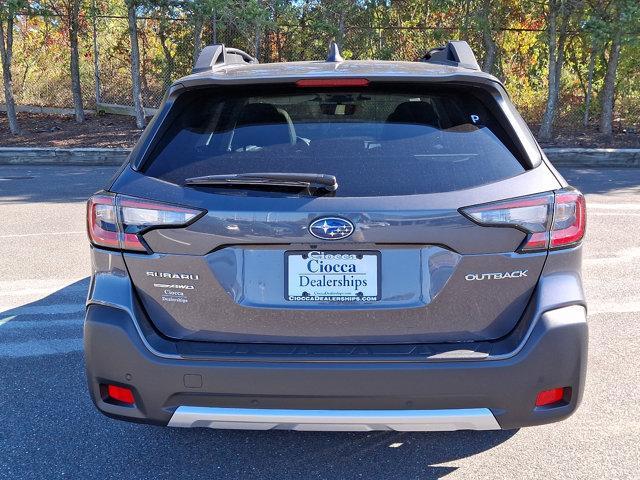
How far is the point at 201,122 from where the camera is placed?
2816 millimetres

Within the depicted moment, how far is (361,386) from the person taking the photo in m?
2.42

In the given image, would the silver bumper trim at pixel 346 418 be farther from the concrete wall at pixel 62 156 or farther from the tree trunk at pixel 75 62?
the tree trunk at pixel 75 62

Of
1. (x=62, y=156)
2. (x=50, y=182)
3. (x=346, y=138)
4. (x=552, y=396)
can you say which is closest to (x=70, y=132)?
(x=62, y=156)

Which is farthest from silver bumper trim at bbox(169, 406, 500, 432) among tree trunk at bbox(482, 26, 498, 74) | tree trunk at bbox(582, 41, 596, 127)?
tree trunk at bbox(582, 41, 596, 127)

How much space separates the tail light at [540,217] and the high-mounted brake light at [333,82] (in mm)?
732

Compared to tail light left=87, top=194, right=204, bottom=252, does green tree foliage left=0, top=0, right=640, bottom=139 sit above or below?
above

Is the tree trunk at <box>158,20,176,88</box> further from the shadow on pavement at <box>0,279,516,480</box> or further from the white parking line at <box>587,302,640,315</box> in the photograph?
the shadow on pavement at <box>0,279,516,480</box>

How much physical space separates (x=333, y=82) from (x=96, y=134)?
15.0m

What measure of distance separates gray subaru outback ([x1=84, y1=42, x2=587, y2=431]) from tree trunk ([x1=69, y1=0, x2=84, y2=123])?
15.9 m

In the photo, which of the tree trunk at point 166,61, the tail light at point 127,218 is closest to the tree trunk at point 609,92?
the tree trunk at point 166,61

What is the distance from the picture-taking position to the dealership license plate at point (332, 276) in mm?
2445

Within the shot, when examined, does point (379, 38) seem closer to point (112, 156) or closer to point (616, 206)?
point (112, 156)

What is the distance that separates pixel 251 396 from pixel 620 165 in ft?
42.2

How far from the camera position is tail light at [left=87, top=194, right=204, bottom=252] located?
8.18 ft
